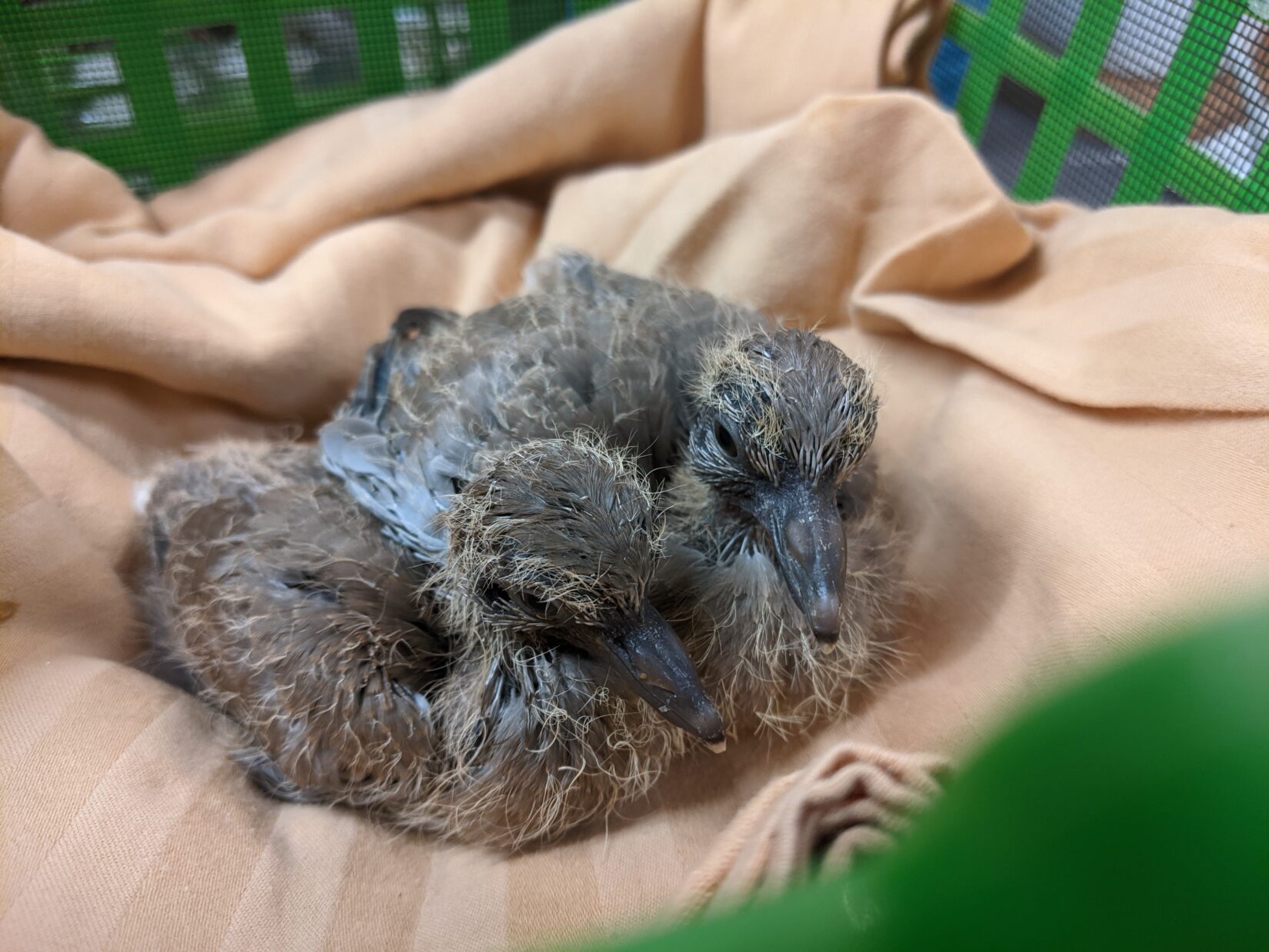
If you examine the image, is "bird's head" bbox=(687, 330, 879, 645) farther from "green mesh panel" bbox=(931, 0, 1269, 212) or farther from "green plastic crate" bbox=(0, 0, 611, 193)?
"green plastic crate" bbox=(0, 0, 611, 193)

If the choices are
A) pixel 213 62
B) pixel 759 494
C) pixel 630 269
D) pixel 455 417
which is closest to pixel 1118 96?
pixel 630 269

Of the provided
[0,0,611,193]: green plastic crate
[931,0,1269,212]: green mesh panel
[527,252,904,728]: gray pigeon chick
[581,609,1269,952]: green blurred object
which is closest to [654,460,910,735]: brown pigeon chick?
[527,252,904,728]: gray pigeon chick

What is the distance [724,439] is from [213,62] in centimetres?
138

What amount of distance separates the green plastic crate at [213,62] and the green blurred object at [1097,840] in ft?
5.72

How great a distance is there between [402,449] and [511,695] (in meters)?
0.31

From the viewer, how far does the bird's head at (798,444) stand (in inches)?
29.7

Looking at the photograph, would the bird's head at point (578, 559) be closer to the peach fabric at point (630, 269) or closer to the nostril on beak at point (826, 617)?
the nostril on beak at point (826, 617)

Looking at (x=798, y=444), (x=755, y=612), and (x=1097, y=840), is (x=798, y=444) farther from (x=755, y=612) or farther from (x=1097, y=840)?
(x=1097, y=840)

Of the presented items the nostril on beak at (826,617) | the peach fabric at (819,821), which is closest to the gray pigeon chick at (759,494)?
the nostril on beak at (826,617)

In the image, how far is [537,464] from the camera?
2.42ft

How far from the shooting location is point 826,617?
0.72 meters

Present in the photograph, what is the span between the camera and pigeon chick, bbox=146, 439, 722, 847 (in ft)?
2.36

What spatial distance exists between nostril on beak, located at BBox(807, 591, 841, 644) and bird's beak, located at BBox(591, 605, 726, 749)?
12 centimetres

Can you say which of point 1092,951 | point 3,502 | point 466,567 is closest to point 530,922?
point 466,567
